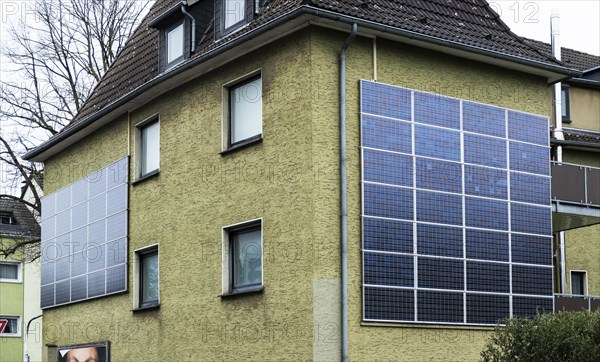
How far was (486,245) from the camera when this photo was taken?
19672 millimetres

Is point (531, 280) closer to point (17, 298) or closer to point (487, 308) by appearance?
point (487, 308)

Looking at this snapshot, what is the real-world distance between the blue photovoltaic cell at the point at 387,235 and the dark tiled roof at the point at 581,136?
10.6 m

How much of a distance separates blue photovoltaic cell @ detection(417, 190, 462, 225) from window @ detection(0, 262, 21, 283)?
125ft

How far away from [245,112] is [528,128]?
17.9 feet

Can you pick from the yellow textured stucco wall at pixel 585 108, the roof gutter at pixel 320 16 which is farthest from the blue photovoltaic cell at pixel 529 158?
the yellow textured stucco wall at pixel 585 108

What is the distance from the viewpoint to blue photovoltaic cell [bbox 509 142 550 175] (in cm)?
2047

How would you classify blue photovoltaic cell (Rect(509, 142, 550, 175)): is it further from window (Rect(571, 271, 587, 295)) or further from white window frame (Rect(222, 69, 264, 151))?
window (Rect(571, 271, 587, 295))

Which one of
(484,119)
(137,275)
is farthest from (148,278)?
(484,119)

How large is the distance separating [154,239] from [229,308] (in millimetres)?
3702

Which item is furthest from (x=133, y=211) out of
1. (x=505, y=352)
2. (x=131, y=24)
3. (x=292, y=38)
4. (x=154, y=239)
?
(x=131, y=24)

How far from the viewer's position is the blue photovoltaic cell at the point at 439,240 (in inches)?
737

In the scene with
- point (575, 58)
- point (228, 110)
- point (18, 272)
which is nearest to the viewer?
point (228, 110)

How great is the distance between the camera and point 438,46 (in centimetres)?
1928

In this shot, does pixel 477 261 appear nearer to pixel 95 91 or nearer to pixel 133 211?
pixel 133 211
